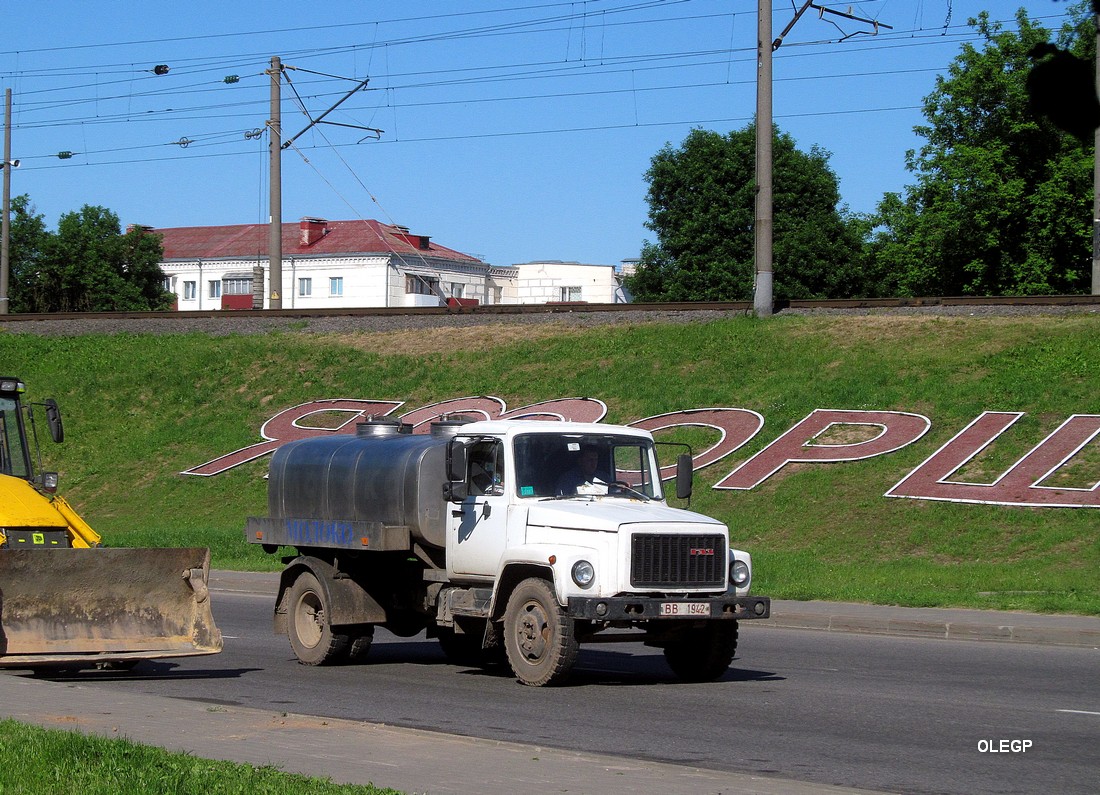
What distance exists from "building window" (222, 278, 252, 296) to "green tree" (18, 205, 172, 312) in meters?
13.2

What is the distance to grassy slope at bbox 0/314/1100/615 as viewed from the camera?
22.2 metres

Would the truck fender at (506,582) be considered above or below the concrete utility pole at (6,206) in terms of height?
below

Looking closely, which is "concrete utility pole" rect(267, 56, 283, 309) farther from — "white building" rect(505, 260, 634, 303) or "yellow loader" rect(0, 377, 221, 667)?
"white building" rect(505, 260, 634, 303)

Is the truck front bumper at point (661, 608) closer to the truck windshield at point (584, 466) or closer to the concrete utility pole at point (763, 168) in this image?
the truck windshield at point (584, 466)

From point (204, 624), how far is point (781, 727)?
566cm

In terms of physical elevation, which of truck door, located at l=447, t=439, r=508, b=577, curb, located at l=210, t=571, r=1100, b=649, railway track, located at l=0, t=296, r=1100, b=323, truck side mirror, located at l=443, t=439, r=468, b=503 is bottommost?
curb, located at l=210, t=571, r=1100, b=649

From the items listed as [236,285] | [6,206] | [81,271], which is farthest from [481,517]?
[236,285]

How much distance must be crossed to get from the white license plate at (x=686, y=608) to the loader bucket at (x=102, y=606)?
420 centimetres

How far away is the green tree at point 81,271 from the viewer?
83.8 metres

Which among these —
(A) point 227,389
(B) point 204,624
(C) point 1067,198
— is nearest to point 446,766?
(B) point 204,624

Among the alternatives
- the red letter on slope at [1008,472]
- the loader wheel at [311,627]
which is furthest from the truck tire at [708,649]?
the red letter on slope at [1008,472]

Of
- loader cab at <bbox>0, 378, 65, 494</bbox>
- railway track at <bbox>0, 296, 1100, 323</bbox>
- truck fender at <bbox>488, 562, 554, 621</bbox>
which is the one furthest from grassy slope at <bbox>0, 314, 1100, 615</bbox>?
loader cab at <bbox>0, 378, 65, 494</bbox>

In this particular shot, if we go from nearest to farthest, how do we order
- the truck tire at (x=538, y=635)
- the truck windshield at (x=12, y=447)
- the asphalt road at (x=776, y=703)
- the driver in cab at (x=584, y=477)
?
the asphalt road at (x=776, y=703) < the truck tire at (x=538, y=635) < the driver in cab at (x=584, y=477) < the truck windshield at (x=12, y=447)

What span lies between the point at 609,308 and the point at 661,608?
80.3 feet
